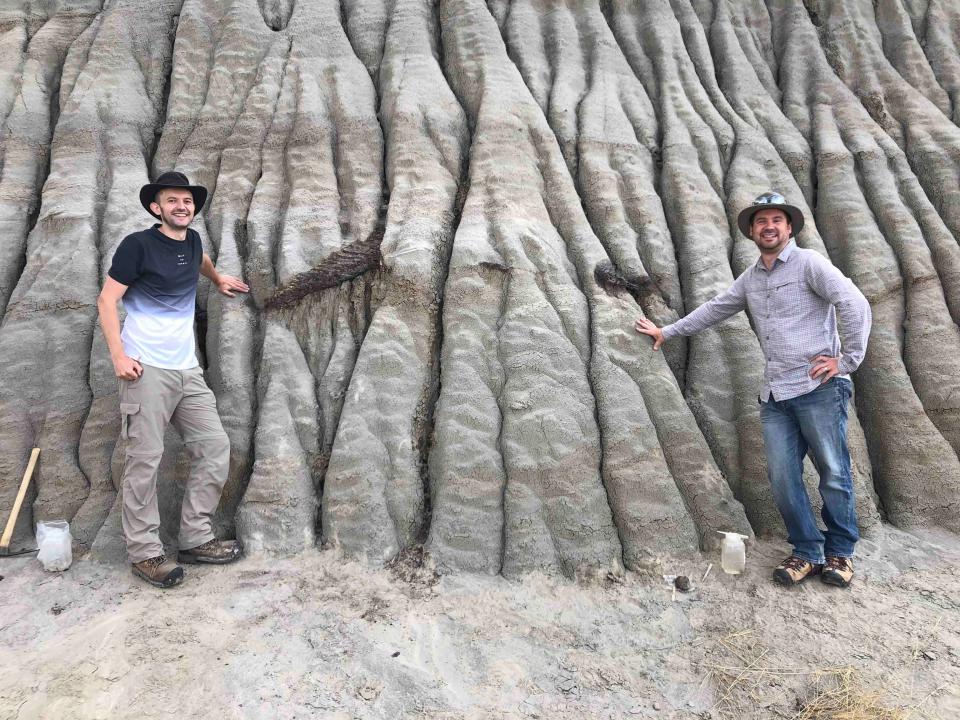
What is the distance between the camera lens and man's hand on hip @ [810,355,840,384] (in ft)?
12.1

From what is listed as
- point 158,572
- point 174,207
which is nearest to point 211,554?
point 158,572

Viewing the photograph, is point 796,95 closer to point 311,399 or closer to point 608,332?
point 608,332

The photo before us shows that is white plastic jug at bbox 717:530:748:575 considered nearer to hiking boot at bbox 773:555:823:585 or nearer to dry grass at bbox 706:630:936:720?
hiking boot at bbox 773:555:823:585

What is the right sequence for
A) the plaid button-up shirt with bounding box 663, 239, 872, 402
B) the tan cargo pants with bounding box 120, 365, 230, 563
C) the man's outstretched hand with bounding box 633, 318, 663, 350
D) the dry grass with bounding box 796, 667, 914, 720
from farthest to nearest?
1. the man's outstretched hand with bounding box 633, 318, 663, 350
2. the tan cargo pants with bounding box 120, 365, 230, 563
3. the plaid button-up shirt with bounding box 663, 239, 872, 402
4. the dry grass with bounding box 796, 667, 914, 720

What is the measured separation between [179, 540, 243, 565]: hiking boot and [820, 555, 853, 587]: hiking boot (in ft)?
12.6

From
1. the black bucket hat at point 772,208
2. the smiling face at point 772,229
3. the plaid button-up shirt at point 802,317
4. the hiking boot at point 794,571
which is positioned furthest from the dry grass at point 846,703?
the black bucket hat at point 772,208

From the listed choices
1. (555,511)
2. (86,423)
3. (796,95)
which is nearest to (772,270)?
(555,511)

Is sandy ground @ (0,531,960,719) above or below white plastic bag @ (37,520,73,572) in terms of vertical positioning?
below

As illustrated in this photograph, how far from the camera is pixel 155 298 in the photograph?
13.1 feet

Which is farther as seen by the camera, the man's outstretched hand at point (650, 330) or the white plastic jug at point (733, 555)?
the man's outstretched hand at point (650, 330)

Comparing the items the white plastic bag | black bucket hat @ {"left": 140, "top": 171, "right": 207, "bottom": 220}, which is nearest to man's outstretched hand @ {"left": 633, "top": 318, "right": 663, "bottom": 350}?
black bucket hat @ {"left": 140, "top": 171, "right": 207, "bottom": 220}

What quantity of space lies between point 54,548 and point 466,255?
11.4ft

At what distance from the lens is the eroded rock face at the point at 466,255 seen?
421 cm

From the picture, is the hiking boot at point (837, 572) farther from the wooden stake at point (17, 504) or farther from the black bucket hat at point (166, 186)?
the wooden stake at point (17, 504)
